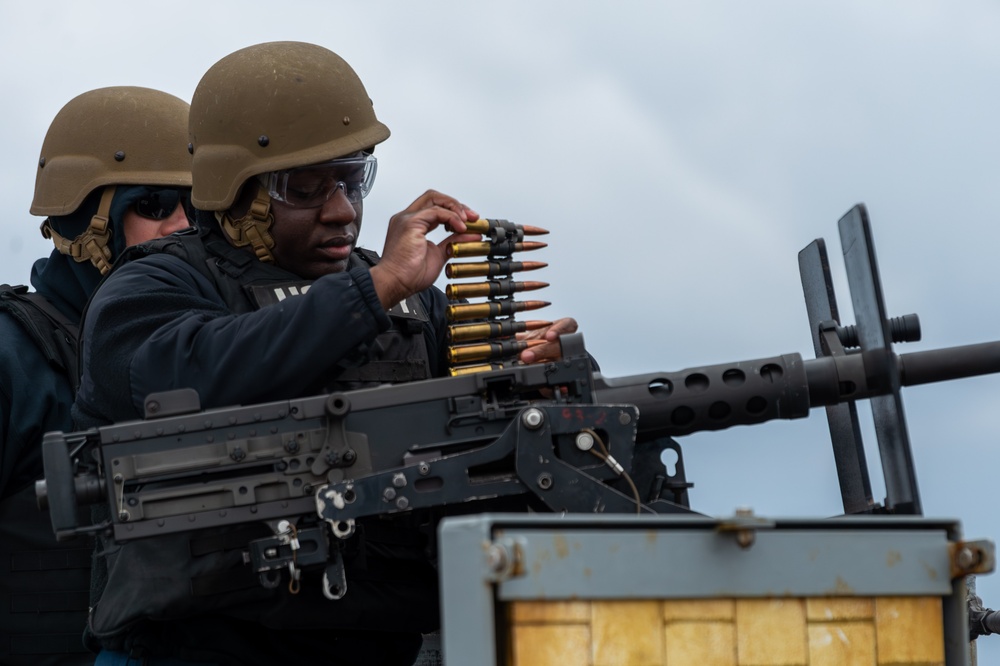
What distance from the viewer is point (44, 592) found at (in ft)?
21.0

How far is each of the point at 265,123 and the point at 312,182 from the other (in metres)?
0.27

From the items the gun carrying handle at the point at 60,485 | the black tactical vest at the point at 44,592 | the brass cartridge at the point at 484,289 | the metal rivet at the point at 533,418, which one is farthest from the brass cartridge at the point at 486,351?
the black tactical vest at the point at 44,592

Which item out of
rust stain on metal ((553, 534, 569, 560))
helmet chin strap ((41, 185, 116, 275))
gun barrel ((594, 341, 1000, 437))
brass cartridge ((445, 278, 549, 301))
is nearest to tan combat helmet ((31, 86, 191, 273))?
helmet chin strap ((41, 185, 116, 275))

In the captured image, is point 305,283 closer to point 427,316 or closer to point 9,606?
point 427,316

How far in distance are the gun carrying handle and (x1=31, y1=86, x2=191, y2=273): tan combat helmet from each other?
8.67ft

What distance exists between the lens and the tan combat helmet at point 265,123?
5715 millimetres

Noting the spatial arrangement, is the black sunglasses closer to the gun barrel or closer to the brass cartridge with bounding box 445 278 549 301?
the brass cartridge with bounding box 445 278 549 301

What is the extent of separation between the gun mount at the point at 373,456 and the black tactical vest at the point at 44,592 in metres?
1.60

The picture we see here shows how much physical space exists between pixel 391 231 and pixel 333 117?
0.70 meters

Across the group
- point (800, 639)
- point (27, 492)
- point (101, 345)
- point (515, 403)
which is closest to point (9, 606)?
point (27, 492)

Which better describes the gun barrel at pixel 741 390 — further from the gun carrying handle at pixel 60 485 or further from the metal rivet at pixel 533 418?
the gun carrying handle at pixel 60 485

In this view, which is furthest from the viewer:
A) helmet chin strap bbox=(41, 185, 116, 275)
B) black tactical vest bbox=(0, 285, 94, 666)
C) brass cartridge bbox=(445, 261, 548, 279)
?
helmet chin strap bbox=(41, 185, 116, 275)

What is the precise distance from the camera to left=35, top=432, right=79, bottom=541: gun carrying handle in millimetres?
4695

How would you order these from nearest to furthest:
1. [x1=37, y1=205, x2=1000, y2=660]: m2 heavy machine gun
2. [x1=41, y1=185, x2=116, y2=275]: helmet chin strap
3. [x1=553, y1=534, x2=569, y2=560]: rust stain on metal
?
[x1=553, y1=534, x2=569, y2=560]: rust stain on metal → [x1=37, y1=205, x2=1000, y2=660]: m2 heavy machine gun → [x1=41, y1=185, x2=116, y2=275]: helmet chin strap
